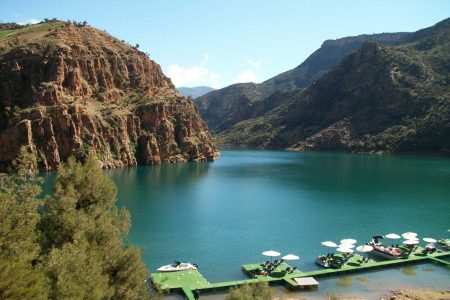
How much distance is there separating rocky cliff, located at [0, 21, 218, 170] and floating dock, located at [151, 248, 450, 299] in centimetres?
9174

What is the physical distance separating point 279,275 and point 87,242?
22722 millimetres

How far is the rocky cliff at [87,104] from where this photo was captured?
129375 millimetres

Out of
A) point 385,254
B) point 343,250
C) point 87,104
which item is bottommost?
point 385,254

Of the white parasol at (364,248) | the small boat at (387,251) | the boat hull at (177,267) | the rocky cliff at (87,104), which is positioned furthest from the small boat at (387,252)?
the rocky cliff at (87,104)

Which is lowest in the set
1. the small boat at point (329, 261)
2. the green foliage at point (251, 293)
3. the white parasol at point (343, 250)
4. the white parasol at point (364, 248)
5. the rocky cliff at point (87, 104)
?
the small boat at point (329, 261)

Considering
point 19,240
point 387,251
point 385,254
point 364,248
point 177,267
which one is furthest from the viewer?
point 387,251

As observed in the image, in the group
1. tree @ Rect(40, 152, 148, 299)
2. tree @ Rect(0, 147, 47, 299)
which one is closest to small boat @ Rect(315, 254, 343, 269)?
tree @ Rect(40, 152, 148, 299)

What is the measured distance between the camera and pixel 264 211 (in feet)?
253

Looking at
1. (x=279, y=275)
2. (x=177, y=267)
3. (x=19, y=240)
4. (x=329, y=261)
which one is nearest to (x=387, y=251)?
(x=329, y=261)

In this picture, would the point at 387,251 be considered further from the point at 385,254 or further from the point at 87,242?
the point at 87,242

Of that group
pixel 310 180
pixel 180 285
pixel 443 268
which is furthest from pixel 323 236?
pixel 310 180

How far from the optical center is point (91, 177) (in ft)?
103

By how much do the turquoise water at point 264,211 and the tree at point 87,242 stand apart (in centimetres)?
1642

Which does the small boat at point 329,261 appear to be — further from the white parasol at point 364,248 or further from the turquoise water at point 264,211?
the white parasol at point 364,248
